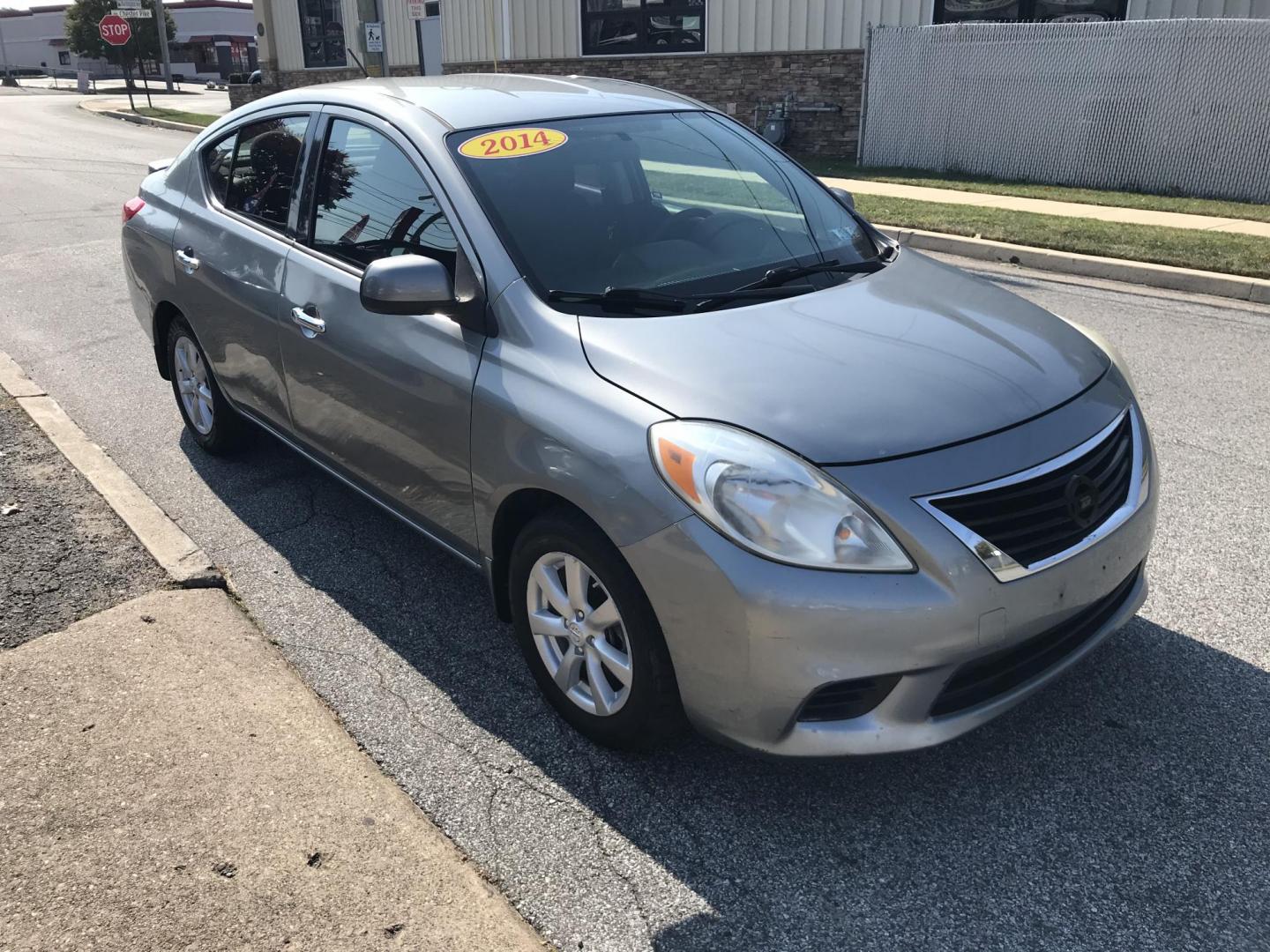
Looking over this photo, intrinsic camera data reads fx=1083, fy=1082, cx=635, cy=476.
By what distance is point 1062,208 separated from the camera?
11.8m

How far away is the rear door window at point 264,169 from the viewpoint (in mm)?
4270

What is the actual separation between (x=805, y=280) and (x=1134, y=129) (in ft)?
38.5

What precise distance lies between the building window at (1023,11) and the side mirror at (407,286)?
50.1ft

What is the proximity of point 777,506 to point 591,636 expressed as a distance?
0.71 meters

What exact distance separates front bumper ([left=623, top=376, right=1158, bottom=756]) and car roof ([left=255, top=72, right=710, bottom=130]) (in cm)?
188

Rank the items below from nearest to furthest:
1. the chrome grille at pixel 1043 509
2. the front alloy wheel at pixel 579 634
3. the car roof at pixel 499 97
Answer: the chrome grille at pixel 1043 509, the front alloy wheel at pixel 579 634, the car roof at pixel 499 97

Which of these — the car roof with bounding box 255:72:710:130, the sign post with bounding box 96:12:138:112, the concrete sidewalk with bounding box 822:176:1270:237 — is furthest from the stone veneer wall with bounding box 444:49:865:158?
the sign post with bounding box 96:12:138:112

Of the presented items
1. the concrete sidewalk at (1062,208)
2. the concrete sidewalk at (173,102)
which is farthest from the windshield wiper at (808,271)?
the concrete sidewalk at (173,102)

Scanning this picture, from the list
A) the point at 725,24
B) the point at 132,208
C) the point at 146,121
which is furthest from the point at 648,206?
the point at 146,121

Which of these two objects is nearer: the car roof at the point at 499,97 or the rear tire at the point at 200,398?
the car roof at the point at 499,97

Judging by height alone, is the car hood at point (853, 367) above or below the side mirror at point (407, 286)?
below

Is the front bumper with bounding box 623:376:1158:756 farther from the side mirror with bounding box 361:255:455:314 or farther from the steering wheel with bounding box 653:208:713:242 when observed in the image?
the steering wheel with bounding box 653:208:713:242

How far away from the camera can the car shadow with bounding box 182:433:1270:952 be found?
2473 millimetres

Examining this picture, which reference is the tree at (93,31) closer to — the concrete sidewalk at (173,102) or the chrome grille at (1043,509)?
the concrete sidewalk at (173,102)
